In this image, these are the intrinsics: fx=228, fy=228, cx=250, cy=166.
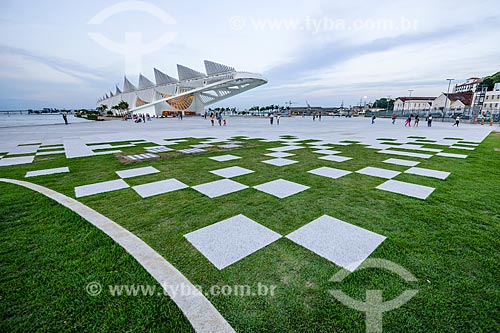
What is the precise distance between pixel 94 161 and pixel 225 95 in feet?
218

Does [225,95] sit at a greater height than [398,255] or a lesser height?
greater

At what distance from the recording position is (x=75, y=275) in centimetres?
198

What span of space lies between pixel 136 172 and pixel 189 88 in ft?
216

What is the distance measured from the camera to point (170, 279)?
6.41 ft

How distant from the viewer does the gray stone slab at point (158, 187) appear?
13.1 ft

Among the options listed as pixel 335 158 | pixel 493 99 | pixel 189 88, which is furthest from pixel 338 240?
pixel 493 99

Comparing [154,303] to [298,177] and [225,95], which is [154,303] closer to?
[298,177]

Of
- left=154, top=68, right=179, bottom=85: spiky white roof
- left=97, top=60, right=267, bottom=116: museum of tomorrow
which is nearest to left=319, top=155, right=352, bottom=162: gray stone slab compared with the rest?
left=97, top=60, right=267, bottom=116: museum of tomorrow

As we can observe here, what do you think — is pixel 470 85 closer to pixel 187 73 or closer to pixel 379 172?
pixel 187 73

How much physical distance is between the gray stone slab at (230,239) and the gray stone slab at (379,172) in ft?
11.7

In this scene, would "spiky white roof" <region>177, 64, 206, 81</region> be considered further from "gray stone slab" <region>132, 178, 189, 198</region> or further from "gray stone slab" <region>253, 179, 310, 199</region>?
"gray stone slab" <region>253, 179, 310, 199</region>

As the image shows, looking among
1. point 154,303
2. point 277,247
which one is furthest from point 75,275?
point 277,247

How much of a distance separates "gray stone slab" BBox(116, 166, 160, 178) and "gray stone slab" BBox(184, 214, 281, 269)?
122 inches

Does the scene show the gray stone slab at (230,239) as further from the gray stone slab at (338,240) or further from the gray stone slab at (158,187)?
the gray stone slab at (158,187)
